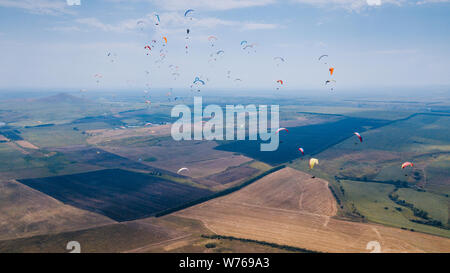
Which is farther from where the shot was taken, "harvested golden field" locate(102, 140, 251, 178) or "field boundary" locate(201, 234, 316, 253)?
"harvested golden field" locate(102, 140, 251, 178)

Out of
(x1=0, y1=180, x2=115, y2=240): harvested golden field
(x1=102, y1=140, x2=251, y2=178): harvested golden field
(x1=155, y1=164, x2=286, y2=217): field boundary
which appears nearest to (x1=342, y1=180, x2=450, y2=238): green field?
(x1=155, y1=164, x2=286, y2=217): field boundary

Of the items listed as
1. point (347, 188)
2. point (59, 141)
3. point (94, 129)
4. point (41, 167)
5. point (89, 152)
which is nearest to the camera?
point (347, 188)

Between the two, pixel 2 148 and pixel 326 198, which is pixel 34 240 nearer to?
pixel 326 198

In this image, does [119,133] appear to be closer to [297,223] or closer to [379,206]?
[297,223]

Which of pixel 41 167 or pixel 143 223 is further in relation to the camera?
pixel 41 167

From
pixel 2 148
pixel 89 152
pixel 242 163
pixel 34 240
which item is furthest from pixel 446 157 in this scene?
pixel 2 148

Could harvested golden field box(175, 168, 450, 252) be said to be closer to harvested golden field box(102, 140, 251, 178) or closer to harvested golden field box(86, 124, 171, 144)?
harvested golden field box(102, 140, 251, 178)
